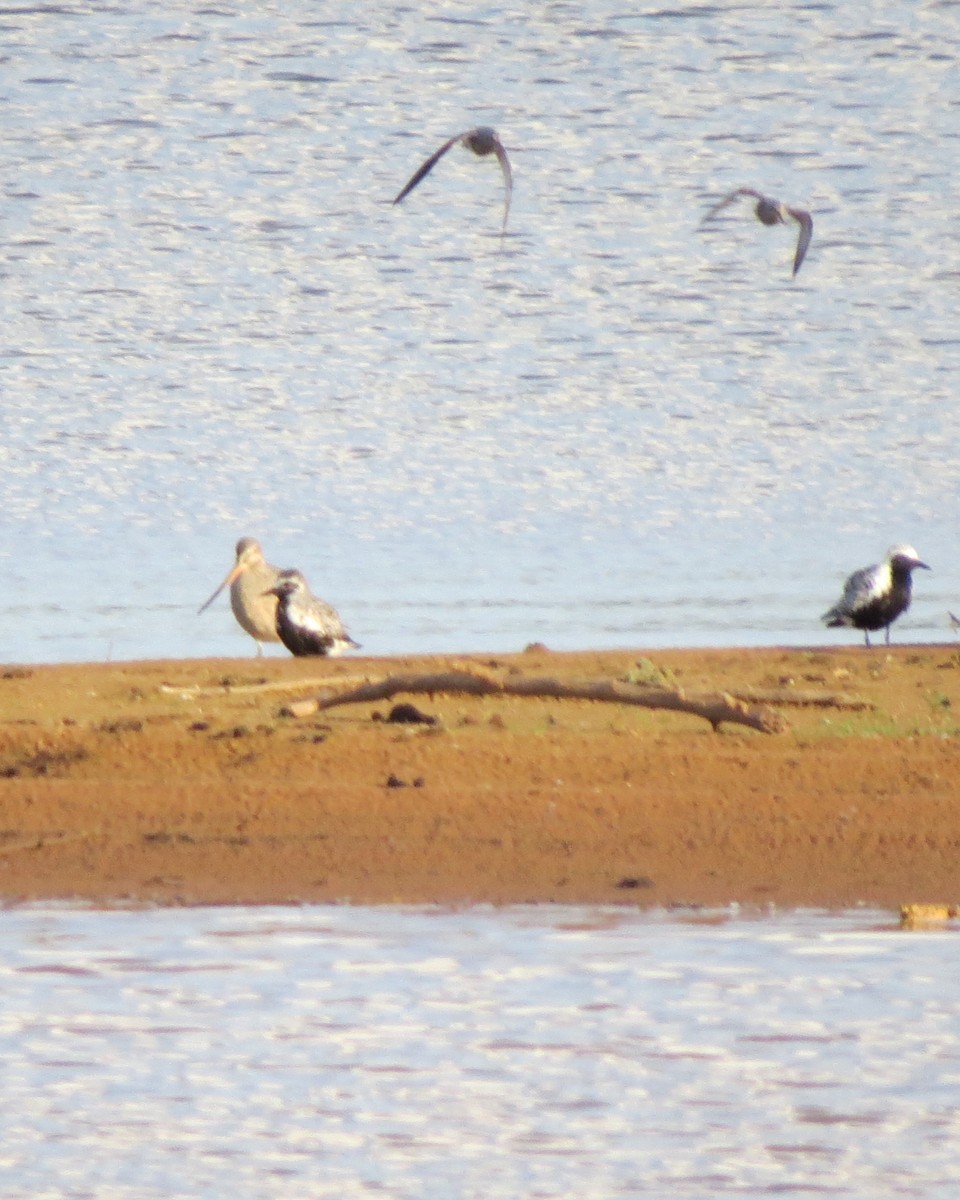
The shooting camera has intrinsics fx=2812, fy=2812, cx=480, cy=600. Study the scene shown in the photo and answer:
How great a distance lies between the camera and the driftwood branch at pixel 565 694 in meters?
9.86

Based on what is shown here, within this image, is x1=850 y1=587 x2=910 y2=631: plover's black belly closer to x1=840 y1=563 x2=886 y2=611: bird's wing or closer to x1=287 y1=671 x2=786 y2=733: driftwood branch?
x1=840 y1=563 x2=886 y2=611: bird's wing

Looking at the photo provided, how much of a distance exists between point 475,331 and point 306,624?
13.8m

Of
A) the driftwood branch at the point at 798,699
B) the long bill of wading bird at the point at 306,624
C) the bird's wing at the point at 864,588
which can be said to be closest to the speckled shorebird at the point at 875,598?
the bird's wing at the point at 864,588

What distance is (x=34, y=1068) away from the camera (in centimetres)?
640

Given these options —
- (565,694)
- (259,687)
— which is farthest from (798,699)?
(259,687)

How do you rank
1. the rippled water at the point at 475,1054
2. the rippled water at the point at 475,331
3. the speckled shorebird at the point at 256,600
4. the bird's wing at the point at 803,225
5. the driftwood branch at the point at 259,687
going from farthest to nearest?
the rippled water at the point at 475,331
the bird's wing at the point at 803,225
the speckled shorebird at the point at 256,600
the driftwood branch at the point at 259,687
the rippled water at the point at 475,1054

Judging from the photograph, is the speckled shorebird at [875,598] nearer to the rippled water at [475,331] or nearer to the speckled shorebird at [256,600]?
the rippled water at [475,331]

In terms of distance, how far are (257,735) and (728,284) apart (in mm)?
20467

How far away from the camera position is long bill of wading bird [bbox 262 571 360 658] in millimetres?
14453

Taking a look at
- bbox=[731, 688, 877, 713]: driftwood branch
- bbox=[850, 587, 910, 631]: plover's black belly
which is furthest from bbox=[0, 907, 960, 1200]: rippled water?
bbox=[850, 587, 910, 631]: plover's black belly

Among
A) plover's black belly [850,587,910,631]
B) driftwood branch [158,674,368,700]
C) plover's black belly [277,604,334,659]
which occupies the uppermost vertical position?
driftwood branch [158,674,368,700]

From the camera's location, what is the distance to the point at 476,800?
9.05 m

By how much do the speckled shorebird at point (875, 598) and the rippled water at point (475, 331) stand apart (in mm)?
280

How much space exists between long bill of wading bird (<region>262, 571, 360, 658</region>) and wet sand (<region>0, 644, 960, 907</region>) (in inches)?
118
